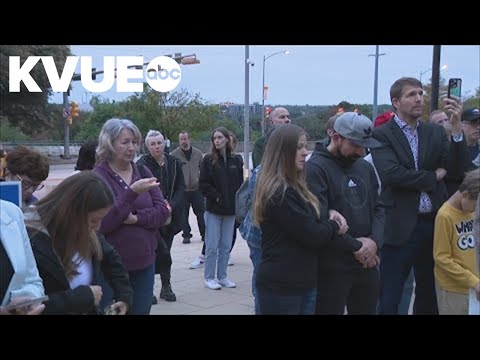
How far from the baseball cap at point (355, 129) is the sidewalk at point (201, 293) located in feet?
7.94

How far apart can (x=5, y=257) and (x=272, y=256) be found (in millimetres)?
1496

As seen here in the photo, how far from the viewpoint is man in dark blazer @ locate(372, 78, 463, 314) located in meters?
3.94

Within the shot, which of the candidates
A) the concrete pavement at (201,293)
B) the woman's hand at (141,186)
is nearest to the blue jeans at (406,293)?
the concrete pavement at (201,293)

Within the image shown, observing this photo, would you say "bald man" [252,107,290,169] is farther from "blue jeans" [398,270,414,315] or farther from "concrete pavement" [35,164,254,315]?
"blue jeans" [398,270,414,315]

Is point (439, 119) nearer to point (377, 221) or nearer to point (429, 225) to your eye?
point (429, 225)

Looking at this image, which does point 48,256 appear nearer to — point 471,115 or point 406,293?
point 406,293

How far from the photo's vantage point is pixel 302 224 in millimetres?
3025

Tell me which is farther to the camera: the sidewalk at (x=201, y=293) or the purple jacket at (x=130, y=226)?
the sidewalk at (x=201, y=293)

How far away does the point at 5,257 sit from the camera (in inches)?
84.5

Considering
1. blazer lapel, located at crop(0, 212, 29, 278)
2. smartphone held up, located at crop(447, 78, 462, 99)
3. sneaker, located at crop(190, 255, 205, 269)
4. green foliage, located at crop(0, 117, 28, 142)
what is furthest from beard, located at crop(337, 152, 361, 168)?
green foliage, located at crop(0, 117, 28, 142)

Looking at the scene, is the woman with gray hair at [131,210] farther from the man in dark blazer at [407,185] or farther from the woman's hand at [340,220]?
the man in dark blazer at [407,185]

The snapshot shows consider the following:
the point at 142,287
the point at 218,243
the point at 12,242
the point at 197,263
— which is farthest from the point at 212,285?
the point at 12,242

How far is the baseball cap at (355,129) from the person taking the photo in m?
3.29
